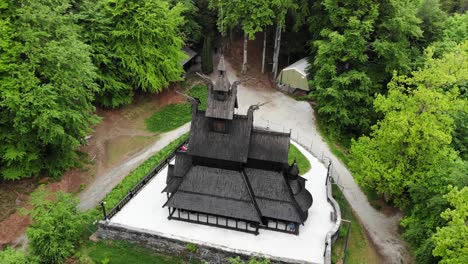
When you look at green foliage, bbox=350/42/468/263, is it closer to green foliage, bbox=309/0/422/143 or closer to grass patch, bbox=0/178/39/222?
green foliage, bbox=309/0/422/143

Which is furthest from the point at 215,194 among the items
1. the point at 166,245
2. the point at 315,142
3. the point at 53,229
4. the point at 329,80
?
the point at 329,80

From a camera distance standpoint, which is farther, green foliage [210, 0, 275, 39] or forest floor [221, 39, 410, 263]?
green foliage [210, 0, 275, 39]

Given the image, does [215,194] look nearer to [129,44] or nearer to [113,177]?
[113,177]

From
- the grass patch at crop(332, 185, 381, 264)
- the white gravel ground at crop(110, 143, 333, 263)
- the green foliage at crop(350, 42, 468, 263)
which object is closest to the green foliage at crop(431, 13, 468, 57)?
the green foliage at crop(350, 42, 468, 263)

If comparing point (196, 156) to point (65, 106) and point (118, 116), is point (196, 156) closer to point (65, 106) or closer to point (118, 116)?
point (65, 106)

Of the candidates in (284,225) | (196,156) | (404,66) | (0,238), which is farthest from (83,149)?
(404,66)

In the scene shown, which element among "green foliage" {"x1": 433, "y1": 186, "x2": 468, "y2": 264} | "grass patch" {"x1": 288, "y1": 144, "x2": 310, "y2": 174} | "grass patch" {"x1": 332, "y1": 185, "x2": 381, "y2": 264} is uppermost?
"green foliage" {"x1": 433, "y1": 186, "x2": 468, "y2": 264}

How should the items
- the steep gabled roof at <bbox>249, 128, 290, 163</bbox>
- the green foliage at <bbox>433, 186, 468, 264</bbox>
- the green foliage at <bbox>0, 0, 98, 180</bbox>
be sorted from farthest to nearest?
1. the green foliage at <bbox>0, 0, 98, 180</bbox>
2. the steep gabled roof at <bbox>249, 128, 290, 163</bbox>
3. the green foliage at <bbox>433, 186, 468, 264</bbox>

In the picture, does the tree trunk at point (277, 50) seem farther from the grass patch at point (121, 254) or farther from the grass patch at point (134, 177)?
the grass patch at point (121, 254)
